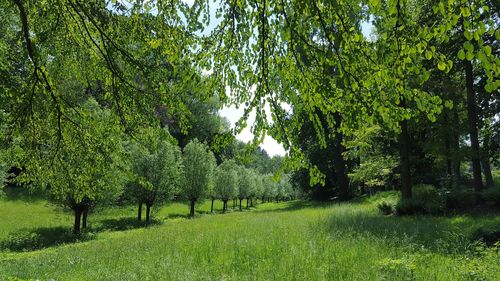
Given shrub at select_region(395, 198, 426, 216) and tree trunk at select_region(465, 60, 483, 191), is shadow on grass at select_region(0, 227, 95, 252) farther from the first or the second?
tree trunk at select_region(465, 60, 483, 191)

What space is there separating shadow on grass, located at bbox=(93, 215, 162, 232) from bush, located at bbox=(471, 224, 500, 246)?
2199cm

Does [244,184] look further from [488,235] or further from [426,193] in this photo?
[488,235]

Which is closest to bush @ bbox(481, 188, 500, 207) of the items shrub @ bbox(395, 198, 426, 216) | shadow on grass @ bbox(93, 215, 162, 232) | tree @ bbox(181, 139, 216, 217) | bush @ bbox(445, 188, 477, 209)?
bush @ bbox(445, 188, 477, 209)

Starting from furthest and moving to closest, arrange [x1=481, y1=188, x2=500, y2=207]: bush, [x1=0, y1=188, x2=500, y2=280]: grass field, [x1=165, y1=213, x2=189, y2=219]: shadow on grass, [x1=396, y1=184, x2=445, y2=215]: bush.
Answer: [x1=165, y1=213, x2=189, y2=219]: shadow on grass
[x1=396, y1=184, x2=445, y2=215]: bush
[x1=481, y1=188, x2=500, y2=207]: bush
[x1=0, y1=188, x2=500, y2=280]: grass field

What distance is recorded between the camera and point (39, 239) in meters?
19.9

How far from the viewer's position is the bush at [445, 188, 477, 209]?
1532 centimetres

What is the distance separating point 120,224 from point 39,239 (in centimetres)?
734

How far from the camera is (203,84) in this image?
4.21m

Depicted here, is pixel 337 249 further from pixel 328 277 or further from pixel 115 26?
pixel 115 26

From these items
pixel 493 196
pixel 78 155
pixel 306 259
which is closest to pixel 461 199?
pixel 493 196

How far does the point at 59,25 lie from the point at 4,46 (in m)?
1.50

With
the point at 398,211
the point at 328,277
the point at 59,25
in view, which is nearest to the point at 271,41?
the point at 59,25

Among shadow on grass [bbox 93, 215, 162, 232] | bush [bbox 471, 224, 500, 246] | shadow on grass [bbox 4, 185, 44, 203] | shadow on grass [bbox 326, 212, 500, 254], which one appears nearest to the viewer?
shadow on grass [bbox 326, 212, 500, 254]

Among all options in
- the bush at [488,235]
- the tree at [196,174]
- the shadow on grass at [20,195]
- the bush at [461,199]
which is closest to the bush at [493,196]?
the bush at [461,199]
